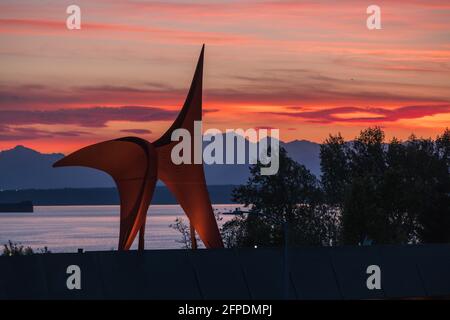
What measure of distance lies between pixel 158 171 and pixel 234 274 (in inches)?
510

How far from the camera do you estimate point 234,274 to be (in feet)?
142

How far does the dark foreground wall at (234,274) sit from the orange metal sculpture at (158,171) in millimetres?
11056

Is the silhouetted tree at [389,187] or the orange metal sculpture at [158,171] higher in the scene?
the orange metal sculpture at [158,171]

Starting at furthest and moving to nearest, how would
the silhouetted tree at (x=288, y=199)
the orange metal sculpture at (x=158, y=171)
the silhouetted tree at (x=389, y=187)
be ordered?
1. the silhouetted tree at (x=288, y=199)
2. the silhouetted tree at (x=389, y=187)
3. the orange metal sculpture at (x=158, y=171)

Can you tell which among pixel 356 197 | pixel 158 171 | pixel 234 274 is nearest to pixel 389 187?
pixel 356 197

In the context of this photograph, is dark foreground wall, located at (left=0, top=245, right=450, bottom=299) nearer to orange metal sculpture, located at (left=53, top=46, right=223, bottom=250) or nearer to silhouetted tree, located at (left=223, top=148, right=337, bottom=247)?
orange metal sculpture, located at (left=53, top=46, right=223, bottom=250)

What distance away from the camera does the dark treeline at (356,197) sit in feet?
312

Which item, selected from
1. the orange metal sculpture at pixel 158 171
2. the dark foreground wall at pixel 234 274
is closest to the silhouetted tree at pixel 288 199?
the orange metal sculpture at pixel 158 171

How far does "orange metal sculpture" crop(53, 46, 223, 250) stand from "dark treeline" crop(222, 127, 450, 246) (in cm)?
3509

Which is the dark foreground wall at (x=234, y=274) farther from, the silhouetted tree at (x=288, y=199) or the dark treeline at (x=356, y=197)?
the silhouetted tree at (x=288, y=199)

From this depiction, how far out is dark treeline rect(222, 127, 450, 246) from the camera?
95.0 m

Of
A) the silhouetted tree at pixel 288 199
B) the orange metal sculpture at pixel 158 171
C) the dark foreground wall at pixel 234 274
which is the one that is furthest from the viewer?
the silhouetted tree at pixel 288 199

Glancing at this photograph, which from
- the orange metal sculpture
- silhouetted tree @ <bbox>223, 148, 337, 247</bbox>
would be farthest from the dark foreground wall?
silhouetted tree @ <bbox>223, 148, 337, 247</bbox>
